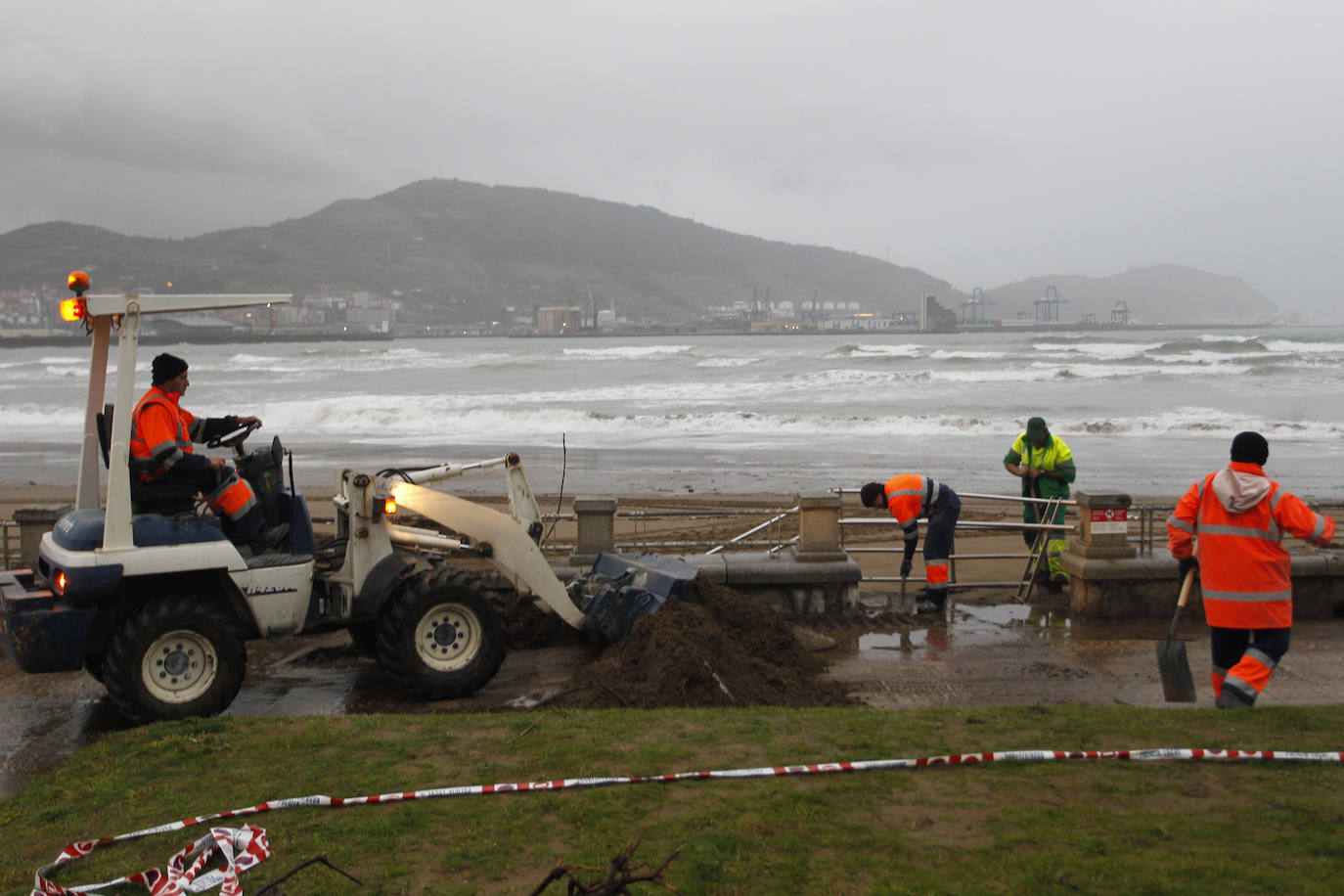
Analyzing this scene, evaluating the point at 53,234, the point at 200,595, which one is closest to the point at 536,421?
the point at 200,595

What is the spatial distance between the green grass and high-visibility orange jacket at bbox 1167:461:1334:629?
569 mm

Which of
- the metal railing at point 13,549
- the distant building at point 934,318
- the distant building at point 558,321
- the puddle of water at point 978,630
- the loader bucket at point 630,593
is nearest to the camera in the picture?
the loader bucket at point 630,593

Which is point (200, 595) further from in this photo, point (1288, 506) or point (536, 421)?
point (536, 421)

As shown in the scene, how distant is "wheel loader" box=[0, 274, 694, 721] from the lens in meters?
6.55

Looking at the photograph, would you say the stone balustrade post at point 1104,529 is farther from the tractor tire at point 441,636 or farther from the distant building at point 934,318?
the distant building at point 934,318

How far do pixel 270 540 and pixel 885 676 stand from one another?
462 cm

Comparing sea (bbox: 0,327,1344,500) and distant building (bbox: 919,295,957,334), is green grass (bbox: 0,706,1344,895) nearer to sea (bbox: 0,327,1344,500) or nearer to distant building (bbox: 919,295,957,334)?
sea (bbox: 0,327,1344,500)

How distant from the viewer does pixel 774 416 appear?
3428cm

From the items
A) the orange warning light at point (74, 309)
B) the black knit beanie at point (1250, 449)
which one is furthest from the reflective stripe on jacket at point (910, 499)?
the orange warning light at point (74, 309)

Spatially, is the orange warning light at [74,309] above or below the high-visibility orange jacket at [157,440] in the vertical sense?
above

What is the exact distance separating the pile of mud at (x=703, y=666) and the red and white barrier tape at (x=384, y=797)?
1833 mm

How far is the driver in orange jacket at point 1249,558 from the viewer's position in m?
6.09

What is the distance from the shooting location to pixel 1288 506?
19.9 ft

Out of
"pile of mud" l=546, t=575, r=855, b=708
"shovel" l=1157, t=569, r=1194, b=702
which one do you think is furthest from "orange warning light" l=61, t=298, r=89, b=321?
"shovel" l=1157, t=569, r=1194, b=702
